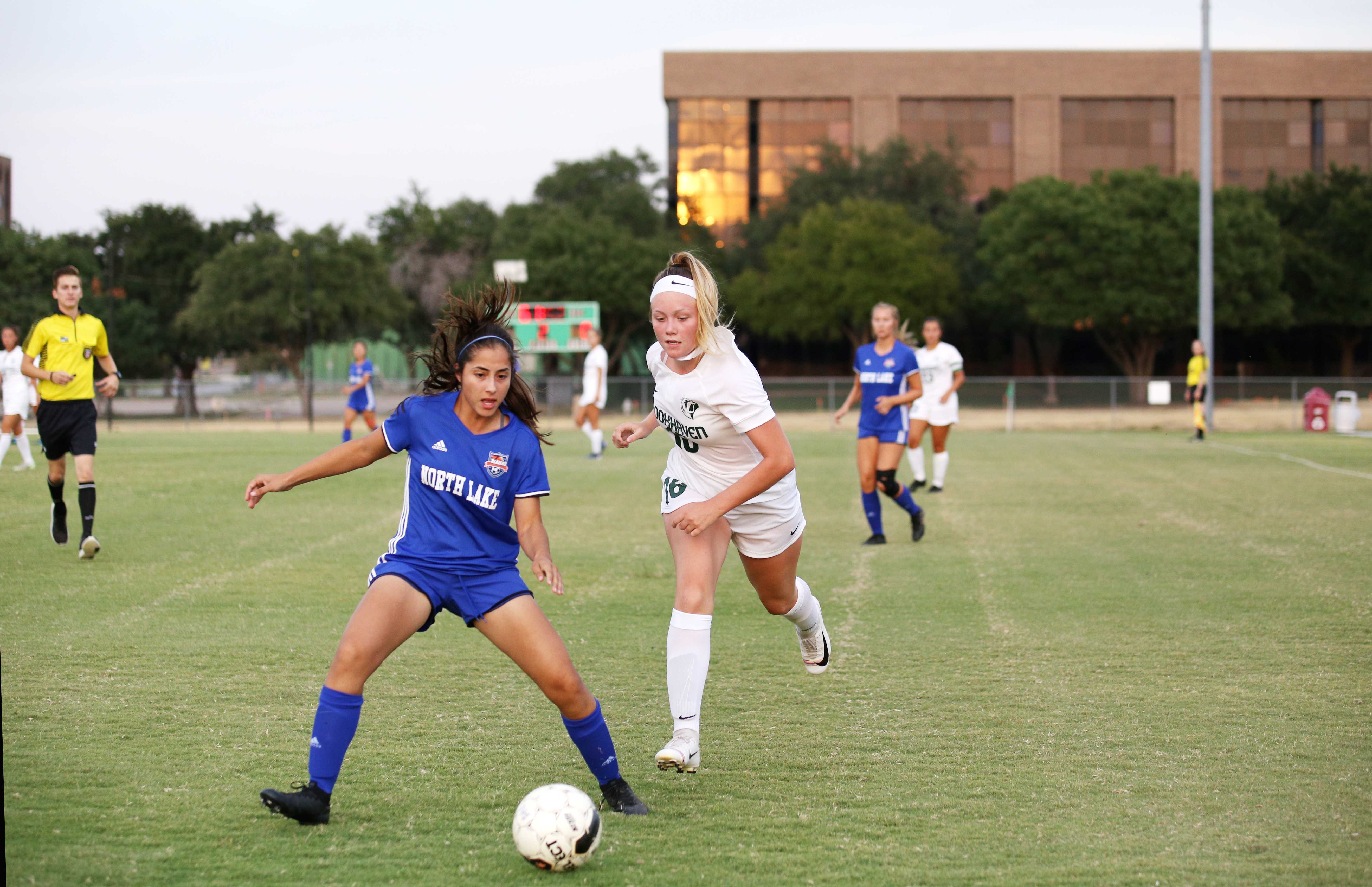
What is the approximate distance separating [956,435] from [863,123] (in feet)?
130

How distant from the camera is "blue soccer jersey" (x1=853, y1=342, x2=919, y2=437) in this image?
1066 cm

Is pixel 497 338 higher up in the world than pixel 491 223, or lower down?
lower down

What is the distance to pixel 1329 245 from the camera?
173 feet

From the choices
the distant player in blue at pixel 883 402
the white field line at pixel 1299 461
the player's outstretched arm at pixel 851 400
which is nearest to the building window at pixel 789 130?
the white field line at pixel 1299 461

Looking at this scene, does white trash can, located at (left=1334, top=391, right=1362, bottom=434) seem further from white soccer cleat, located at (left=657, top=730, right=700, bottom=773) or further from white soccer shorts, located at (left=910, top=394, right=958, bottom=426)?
white soccer cleat, located at (left=657, top=730, right=700, bottom=773)

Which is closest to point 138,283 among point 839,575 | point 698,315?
point 839,575

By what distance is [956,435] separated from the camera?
31094 millimetres

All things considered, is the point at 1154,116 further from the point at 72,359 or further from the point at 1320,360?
the point at 72,359

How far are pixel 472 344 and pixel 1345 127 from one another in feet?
246

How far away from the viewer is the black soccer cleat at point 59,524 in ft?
33.5

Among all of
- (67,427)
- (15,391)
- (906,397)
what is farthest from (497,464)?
(15,391)

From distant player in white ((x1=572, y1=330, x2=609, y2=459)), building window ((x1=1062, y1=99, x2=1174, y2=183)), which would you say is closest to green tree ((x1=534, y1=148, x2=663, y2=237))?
building window ((x1=1062, y1=99, x2=1174, y2=183))

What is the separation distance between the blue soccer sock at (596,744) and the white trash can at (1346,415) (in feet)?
102

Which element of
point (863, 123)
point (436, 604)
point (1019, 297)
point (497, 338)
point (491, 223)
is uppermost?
point (863, 123)
